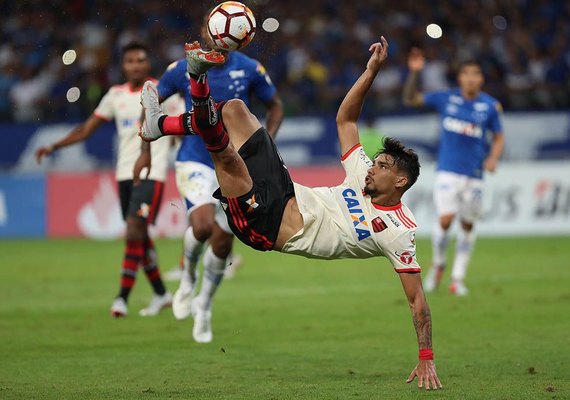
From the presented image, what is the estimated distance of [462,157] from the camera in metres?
14.0

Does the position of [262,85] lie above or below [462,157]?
above

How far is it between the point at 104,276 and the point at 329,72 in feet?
32.6

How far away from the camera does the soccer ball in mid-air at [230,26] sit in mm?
7938

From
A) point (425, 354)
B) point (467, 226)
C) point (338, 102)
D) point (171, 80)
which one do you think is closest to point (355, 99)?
point (425, 354)

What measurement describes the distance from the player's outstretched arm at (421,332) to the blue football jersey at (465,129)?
665 cm

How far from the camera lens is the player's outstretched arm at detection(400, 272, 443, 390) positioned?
725cm

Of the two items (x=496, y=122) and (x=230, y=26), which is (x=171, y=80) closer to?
(x=230, y=26)

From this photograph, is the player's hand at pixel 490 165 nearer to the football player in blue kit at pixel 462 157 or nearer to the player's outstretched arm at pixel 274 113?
the football player in blue kit at pixel 462 157

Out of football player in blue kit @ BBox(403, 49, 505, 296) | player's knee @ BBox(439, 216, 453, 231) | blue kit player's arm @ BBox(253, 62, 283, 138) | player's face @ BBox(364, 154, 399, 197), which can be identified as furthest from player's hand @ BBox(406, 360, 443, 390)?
player's knee @ BBox(439, 216, 453, 231)

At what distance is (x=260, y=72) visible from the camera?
10438 mm

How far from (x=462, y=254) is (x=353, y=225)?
20.8 ft

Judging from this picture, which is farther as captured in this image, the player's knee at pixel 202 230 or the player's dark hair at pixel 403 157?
the player's knee at pixel 202 230

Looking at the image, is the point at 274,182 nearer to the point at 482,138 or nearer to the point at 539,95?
the point at 482,138

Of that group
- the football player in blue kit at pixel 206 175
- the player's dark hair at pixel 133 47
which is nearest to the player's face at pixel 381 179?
the football player in blue kit at pixel 206 175
